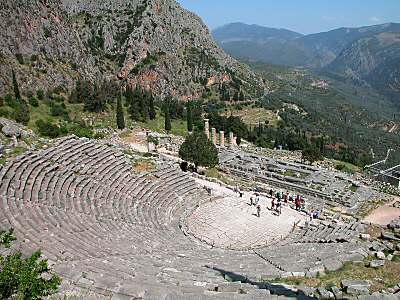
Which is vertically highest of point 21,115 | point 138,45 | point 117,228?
point 138,45

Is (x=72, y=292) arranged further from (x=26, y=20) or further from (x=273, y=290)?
(x=26, y=20)

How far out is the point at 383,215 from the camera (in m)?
34.6

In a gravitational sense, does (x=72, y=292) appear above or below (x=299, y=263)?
above

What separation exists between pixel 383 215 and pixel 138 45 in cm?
9804

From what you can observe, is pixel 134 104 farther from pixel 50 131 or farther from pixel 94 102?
pixel 50 131

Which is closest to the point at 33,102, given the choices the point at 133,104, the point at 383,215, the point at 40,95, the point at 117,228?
the point at 40,95

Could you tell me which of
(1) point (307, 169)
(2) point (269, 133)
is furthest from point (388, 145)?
(1) point (307, 169)

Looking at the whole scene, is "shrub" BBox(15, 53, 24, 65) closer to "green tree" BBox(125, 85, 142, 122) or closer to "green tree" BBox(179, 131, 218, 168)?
"green tree" BBox(125, 85, 142, 122)

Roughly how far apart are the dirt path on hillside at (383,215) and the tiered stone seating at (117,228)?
6.60 metres

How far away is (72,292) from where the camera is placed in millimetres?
13930

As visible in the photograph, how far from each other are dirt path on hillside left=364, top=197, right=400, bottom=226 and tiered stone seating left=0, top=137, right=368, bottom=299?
6596 millimetres

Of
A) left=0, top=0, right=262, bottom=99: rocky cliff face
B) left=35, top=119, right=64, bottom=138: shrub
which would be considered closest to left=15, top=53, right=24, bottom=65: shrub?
left=0, top=0, right=262, bottom=99: rocky cliff face

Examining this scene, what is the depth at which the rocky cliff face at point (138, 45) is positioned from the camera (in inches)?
3337

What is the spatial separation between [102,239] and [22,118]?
32156 millimetres
